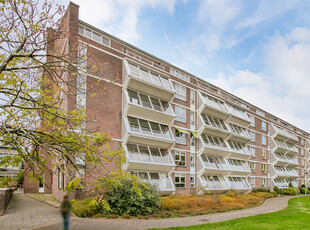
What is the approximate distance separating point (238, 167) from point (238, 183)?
2.13 m

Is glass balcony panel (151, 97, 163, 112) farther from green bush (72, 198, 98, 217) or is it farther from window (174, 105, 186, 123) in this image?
green bush (72, 198, 98, 217)

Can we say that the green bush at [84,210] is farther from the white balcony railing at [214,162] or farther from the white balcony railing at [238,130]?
the white balcony railing at [238,130]

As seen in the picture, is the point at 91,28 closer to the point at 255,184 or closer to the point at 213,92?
the point at 213,92

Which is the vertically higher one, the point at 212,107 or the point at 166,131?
the point at 212,107

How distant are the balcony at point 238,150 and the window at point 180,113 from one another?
910 centimetres

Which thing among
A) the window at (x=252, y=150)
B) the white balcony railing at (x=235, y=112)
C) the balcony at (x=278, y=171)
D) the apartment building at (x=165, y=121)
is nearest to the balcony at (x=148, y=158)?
the apartment building at (x=165, y=121)

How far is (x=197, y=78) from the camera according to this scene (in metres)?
34.0

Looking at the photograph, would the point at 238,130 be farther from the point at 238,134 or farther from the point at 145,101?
the point at 145,101

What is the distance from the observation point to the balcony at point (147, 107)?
21.9 metres

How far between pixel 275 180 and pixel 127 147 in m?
36.6

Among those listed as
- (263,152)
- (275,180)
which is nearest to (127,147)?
(263,152)

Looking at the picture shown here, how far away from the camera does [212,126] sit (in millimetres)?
31922

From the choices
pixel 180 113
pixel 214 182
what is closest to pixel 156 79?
pixel 180 113

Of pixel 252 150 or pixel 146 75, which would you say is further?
pixel 252 150
